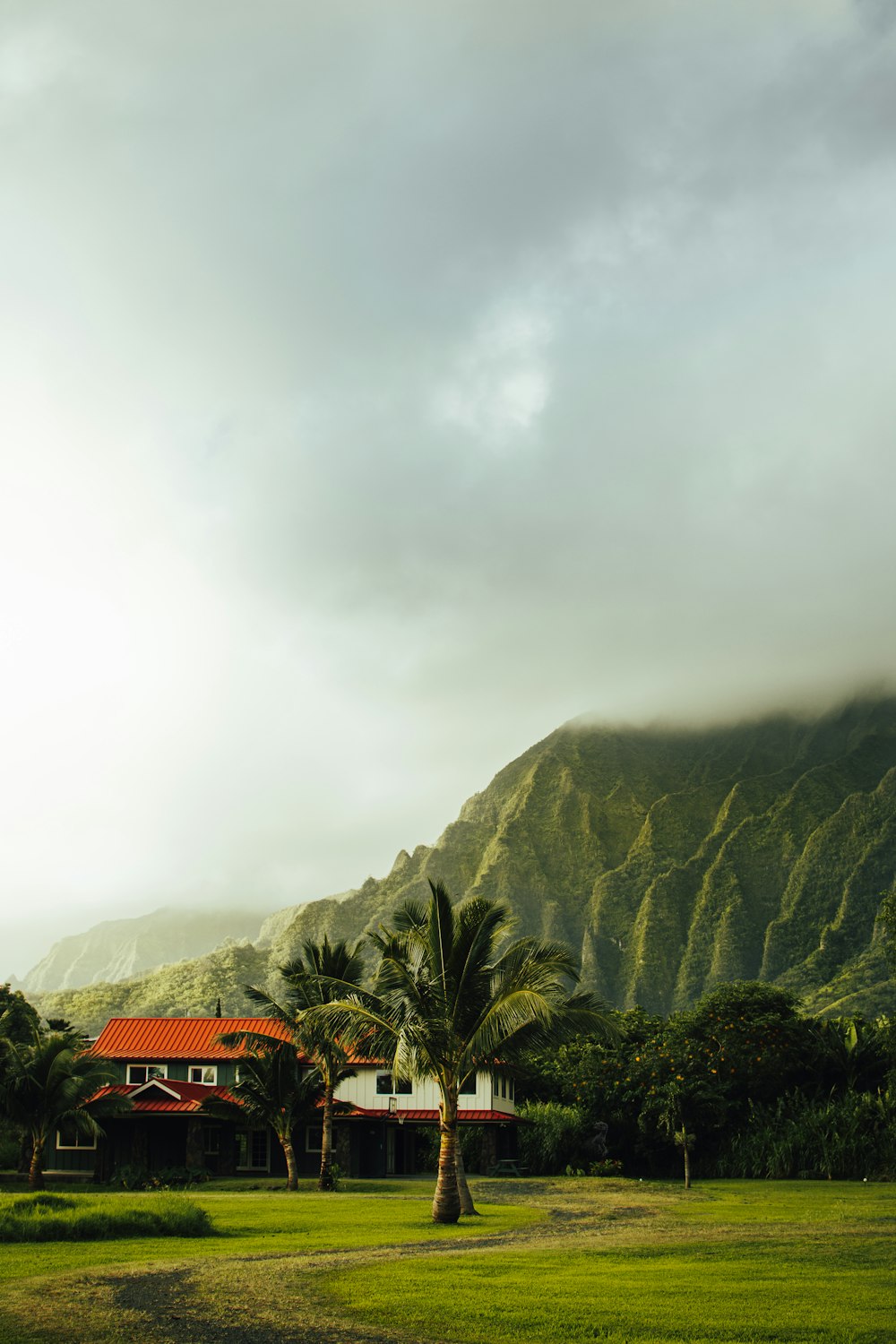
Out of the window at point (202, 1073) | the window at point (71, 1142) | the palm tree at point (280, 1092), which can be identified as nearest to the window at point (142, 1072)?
the window at point (202, 1073)

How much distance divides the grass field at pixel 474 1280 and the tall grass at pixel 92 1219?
0.52 meters

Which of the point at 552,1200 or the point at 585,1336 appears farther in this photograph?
the point at 552,1200

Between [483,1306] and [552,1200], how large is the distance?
19.4 metres

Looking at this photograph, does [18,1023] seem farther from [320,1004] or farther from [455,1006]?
[455,1006]

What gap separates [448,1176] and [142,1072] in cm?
2539

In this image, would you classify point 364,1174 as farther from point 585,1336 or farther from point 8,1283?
point 585,1336

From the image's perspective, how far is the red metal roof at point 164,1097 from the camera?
125 ft

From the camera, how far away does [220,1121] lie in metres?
39.4

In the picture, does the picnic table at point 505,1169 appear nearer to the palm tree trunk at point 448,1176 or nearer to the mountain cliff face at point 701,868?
the palm tree trunk at point 448,1176

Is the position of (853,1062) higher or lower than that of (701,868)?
lower

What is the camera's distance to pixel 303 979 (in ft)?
115

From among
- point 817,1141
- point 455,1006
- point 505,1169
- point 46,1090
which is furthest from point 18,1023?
point 817,1141

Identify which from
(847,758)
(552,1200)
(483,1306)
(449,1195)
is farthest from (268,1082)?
(847,758)

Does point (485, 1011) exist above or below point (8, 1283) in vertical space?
above
